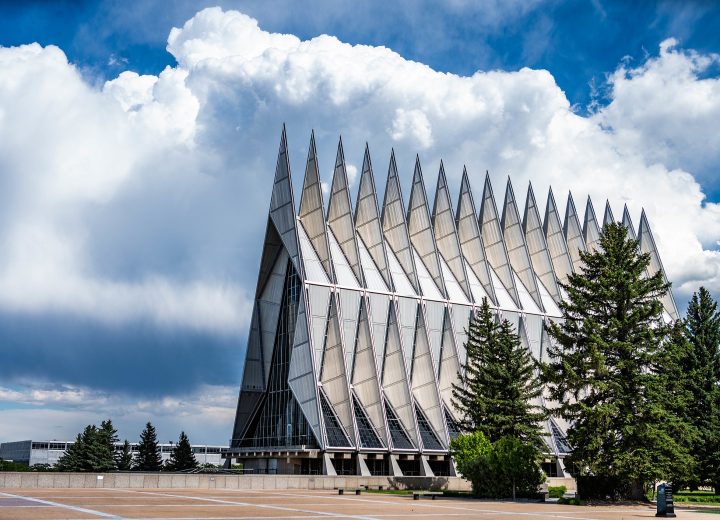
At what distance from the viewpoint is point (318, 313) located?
161 ft

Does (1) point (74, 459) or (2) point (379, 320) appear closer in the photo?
(2) point (379, 320)

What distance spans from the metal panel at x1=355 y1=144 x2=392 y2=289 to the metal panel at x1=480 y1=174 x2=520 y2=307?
1298 cm

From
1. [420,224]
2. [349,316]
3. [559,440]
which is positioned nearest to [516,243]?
[420,224]

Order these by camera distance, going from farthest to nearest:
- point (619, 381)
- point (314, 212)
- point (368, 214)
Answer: point (368, 214)
point (314, 212)
point (619, 381)

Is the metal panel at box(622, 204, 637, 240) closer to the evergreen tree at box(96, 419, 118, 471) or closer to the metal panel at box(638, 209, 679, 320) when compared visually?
the metal panel at box(638, 209, 679, 320)

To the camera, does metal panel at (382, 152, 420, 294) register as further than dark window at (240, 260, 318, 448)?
Yes

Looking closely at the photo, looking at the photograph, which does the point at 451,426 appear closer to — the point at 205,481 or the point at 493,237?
the point at 493,237

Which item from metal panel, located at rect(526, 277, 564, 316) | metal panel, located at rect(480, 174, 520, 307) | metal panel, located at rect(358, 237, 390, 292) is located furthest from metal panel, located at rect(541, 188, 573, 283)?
metal panel, located at rect(358, 237, 390, 292)

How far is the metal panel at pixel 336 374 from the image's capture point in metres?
46.3

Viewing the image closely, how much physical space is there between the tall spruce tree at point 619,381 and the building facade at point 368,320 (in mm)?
16900

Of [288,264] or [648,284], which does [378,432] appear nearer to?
[288,264]

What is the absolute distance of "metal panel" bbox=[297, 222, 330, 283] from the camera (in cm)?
4953

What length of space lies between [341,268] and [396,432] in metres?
12.6

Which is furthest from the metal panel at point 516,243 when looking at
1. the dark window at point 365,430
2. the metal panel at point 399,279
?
the dark window at point 365,430
